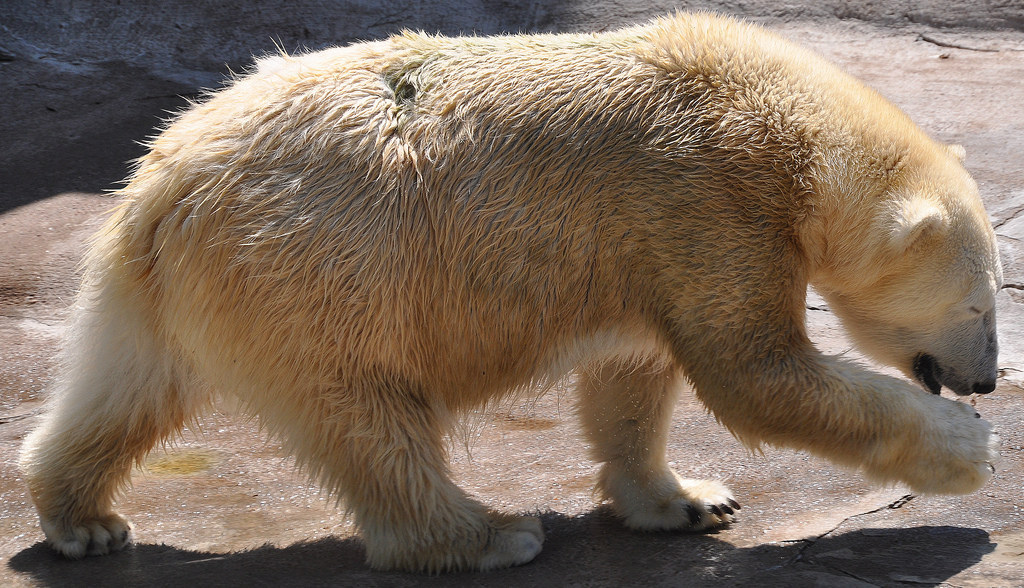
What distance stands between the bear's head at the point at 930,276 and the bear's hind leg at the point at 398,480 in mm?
1247

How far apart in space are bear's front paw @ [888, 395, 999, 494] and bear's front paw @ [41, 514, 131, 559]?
2.27 m

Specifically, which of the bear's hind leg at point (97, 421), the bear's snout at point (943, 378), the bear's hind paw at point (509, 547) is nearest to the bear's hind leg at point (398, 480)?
the bear's hind paw at point (509, 547)

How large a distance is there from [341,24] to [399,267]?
6.27 meters

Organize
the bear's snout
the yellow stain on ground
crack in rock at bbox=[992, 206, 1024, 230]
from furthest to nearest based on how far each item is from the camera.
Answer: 1. crack in rock at bbox=[992, 206, 1024, 230]
2. the yellow stain on ground
3. the bear's snout

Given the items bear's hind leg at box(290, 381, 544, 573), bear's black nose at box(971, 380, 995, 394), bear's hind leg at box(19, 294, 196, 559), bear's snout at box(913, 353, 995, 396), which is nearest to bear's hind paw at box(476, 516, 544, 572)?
bear's hind leg at box(290, 381, 544, 573)

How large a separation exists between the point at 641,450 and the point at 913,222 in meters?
1.12

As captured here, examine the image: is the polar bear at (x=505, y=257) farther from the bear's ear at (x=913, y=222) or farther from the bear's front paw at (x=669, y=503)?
the bear's front paw at (x=669, y=503)

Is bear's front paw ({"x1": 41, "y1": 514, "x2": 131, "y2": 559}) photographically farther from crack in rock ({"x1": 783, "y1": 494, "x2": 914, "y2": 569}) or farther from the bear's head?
the bear's head

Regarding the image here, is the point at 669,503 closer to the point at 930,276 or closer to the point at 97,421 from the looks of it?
the point at 930,276

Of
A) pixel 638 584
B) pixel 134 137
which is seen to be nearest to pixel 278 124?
pixel 638 584

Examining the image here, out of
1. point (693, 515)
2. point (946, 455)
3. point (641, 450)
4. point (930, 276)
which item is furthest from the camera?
point (641, 450)

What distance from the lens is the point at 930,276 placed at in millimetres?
2859

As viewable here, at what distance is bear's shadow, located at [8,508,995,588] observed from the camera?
2.75 m

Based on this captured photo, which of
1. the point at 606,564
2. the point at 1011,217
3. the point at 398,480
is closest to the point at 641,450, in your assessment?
the point at 606,564
